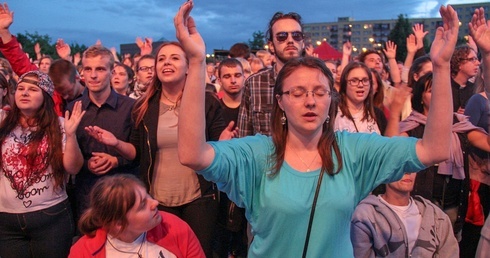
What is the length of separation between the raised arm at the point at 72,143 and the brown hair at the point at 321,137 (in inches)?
70.2

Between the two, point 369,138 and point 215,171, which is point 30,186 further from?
point 369,138

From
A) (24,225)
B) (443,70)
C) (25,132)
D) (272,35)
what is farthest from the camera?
(272,35)

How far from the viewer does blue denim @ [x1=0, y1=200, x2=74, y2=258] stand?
342 centimetres

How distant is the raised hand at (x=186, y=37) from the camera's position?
194cm

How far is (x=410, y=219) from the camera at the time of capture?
11.2 feet

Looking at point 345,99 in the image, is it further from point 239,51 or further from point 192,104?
point 239,51

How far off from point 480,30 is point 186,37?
1976 millimetres

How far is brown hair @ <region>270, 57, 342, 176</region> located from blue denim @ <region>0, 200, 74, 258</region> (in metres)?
2.08

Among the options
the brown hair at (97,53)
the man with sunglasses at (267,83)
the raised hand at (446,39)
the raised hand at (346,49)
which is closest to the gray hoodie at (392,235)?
the man with sunglasses at (267,83)

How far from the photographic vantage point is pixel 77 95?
16.6 feet

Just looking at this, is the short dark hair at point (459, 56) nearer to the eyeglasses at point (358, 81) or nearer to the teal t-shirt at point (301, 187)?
the eyeglasses at point (358, 81)

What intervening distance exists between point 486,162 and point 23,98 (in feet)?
13.2

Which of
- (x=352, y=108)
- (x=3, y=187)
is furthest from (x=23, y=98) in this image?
(x=352, y=108)

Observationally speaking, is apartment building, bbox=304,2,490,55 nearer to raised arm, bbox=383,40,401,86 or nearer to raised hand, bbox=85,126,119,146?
raised arm, bbox=383,40,401,86
